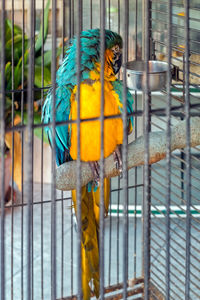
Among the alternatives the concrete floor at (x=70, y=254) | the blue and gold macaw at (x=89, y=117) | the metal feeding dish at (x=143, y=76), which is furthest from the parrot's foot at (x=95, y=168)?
the concrete floor at (x=70, y=254)

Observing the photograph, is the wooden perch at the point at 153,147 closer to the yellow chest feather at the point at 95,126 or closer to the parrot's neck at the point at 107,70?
the yellow chest feather at the point at 95,126

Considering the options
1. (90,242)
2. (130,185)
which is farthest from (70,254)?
(90,242)

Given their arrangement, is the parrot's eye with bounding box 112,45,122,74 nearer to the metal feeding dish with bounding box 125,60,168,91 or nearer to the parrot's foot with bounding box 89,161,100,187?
the metal feeding dish with bounding box 125,60,168,91

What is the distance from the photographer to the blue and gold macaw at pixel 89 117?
968mm

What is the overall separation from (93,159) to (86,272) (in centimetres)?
24

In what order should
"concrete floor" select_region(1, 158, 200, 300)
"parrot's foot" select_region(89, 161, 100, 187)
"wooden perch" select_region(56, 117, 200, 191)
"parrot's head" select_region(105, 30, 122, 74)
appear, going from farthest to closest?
"concrete floor" select_region(1, 158, 200, 300)
"parrot's head" select_region(105, 30, 122, 74)
"parrot's foot" select_region(89, 161, 100, 187)
"wooden perch" select_region(56, 117, 200, 191)

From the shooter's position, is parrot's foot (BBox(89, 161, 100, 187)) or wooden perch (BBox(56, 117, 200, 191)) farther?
parrot's foot (BBox(89, 161, 100, 187))

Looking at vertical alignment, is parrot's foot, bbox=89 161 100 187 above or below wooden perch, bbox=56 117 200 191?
below

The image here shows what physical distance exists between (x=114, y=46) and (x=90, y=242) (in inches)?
18.4

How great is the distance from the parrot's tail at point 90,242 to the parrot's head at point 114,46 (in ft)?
0.96

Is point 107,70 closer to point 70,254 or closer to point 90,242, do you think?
point 90,242

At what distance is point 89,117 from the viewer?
0.98 m

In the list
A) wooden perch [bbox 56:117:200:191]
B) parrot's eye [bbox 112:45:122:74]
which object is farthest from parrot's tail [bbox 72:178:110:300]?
parrot's eye [bbox 112:45:122:74]

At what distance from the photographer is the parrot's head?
3.51 feet
